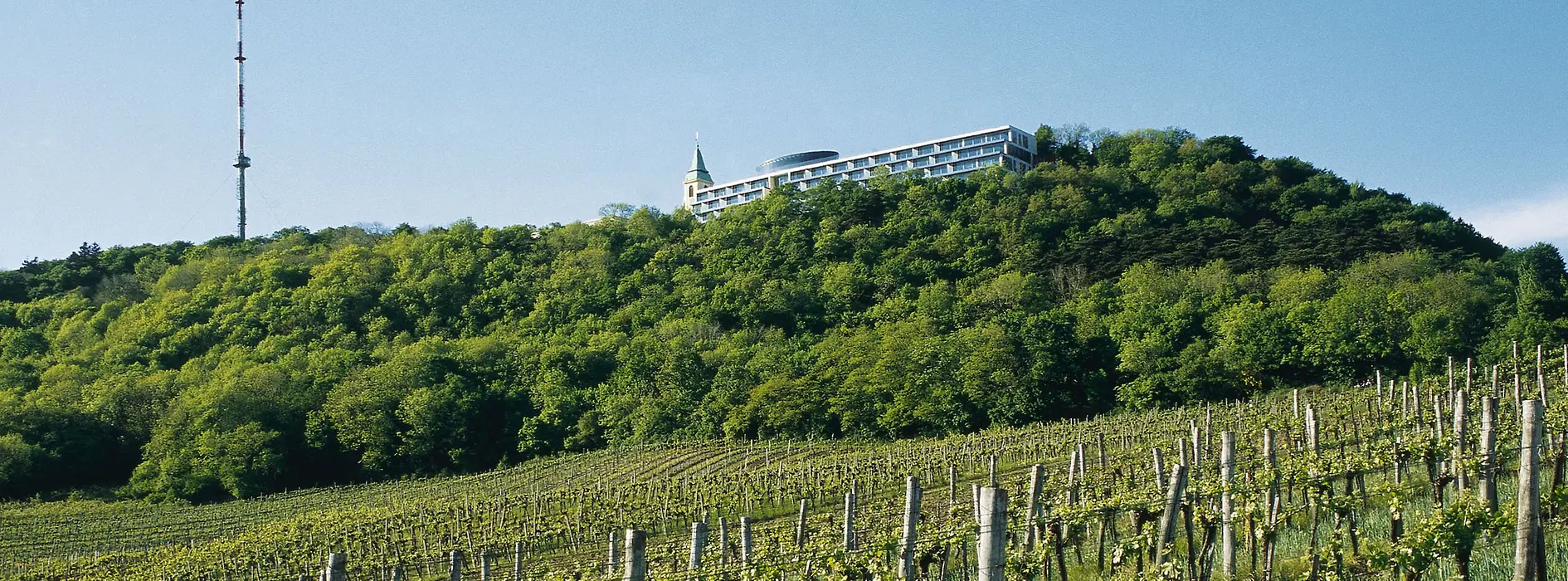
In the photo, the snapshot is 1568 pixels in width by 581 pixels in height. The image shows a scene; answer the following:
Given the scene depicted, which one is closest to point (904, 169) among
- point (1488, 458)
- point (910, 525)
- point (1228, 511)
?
point (1228, 511)

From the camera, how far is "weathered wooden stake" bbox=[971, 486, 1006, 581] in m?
8.94

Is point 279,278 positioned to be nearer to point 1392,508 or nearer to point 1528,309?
point 1528,309

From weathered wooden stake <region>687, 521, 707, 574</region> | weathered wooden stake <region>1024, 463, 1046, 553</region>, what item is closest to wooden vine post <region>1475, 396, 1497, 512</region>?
weathered wooden stake <region>1024, 463, 1046, 553</region>

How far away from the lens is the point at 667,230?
8838cm

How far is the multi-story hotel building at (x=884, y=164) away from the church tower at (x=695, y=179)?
0.13m

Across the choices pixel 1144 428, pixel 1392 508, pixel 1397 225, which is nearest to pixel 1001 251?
Answer: pixel 1397 225

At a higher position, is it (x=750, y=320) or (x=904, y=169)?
(x=904, y=169)

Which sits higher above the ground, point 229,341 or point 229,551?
point 229,341

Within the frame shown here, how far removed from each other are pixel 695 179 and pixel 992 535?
11827 centimetres

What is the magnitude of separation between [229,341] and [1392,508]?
244 feet

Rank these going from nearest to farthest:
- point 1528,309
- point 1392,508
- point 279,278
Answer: point 1392,508 → point 1528,309 → point 279,278

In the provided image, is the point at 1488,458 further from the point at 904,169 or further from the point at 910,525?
the point at 904,169

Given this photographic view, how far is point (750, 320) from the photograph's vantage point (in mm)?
72062

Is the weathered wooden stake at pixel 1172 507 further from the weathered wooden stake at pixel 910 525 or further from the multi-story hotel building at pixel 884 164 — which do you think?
the multi-story hotel building at pixel 884 164
